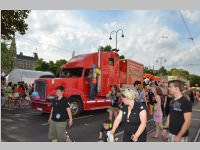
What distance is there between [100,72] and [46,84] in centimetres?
304

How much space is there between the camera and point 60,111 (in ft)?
18.7

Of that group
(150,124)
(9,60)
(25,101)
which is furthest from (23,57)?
(150,124)

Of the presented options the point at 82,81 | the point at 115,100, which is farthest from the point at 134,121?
the point at 82,81

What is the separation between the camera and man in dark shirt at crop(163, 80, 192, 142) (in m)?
4.18

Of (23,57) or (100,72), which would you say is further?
(23,57)

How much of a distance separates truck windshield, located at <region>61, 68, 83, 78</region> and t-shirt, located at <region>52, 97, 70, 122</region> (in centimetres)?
785

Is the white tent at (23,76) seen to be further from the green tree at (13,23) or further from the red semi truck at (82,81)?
the red semi truck at (82,81)

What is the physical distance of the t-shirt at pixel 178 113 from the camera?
424cm

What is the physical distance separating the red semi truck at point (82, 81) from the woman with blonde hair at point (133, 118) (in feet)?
26.0

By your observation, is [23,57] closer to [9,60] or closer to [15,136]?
[9,60]

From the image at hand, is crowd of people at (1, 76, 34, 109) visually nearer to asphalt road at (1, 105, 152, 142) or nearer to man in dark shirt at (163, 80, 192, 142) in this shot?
asphalt road at (1, 105, 152, 142)

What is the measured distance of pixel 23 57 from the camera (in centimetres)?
14912

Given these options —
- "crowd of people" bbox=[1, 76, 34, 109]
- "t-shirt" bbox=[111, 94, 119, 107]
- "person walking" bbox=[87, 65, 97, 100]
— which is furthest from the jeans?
"crowd of people" bbox=[1, 76, 34, 109]

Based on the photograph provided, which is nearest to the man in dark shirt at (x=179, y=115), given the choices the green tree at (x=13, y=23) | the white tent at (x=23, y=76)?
the green tree at (x=13, y=23)
